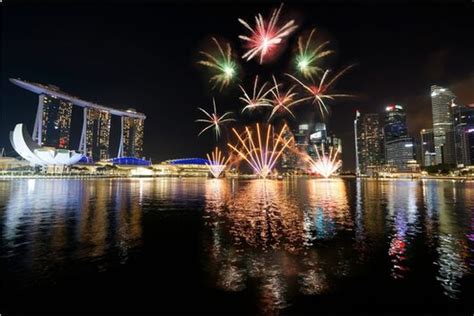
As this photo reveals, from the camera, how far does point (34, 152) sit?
166m

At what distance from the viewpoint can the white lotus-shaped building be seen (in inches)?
6196

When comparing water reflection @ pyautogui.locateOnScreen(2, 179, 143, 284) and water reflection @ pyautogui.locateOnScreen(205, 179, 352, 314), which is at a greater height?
water reflection @ pyautogui.locateOnScreen(2, 179, 143, 284)

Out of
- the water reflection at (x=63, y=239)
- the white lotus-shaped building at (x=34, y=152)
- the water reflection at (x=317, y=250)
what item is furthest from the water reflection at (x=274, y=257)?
the white lotus-shaped building at (x=34, y=152)

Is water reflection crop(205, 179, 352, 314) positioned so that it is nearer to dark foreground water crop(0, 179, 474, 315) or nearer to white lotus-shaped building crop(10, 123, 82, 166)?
dark foreground water crop(0, 179, 474, 315)

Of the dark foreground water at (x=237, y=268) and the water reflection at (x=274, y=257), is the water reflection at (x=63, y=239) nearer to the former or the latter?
the dark foreground water at (x=237, y=268)

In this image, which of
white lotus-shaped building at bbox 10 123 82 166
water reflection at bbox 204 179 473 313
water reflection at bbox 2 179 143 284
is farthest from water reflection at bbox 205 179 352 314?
white lotus-shaped building at bbox 10 123 82 166

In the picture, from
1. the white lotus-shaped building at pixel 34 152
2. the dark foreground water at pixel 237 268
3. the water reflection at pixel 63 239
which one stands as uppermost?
the white lotus-shaped building at pixel 34 152

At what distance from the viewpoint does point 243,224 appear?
21.7 meters

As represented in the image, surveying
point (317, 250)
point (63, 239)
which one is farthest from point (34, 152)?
point (317, 250)

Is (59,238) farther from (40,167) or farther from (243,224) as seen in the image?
(40,167)

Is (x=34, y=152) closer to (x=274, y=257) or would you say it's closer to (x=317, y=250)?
(x=274, y=257)

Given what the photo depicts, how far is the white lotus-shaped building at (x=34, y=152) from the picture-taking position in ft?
516

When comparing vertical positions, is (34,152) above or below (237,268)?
above

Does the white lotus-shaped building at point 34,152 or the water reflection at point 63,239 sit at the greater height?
the white lotus-shaped building at point 34,152
